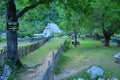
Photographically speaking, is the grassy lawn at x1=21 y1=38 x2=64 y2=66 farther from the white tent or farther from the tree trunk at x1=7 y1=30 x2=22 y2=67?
the white tent

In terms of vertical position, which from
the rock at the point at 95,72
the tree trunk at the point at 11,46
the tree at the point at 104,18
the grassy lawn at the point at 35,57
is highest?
the tree at the point at 104,18

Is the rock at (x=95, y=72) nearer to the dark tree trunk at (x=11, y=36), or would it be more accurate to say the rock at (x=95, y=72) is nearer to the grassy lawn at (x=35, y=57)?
the dark tree trunk at (x=11, y=36)

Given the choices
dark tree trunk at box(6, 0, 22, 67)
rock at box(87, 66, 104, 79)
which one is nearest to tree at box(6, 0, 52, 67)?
dark tree trunk at box(6, 0, 22, 67)

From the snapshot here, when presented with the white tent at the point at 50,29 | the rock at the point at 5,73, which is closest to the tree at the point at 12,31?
the rock at the point at 5,73

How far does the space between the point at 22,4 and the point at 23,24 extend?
46.0 metres

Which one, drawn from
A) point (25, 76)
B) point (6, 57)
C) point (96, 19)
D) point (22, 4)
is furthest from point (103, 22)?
point (25, 76)

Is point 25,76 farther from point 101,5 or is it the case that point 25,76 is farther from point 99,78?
point 101,5

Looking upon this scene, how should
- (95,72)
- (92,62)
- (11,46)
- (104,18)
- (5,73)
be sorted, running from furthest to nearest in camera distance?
(104,18) → (92,62) → (11,46) → (5,73) → (95,72)

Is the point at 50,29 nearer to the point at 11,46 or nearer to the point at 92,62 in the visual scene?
the point at 92,62

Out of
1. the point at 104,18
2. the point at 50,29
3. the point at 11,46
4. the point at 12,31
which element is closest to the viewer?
the point at 12,31

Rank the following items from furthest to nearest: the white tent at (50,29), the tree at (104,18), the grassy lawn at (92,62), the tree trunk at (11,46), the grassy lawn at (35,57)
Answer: the white tent at (50,29) < the tree at (104,18) < the grassy lawn at (35,57) < the tree trunk at (11,46) < the grassy lawn at (92,62)

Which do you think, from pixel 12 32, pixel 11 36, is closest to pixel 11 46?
pixel 11 36

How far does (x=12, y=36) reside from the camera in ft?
62.0

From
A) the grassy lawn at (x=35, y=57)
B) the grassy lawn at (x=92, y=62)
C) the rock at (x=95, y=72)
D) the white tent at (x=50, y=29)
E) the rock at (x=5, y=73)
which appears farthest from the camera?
the white tent at (x=50, y=29)
